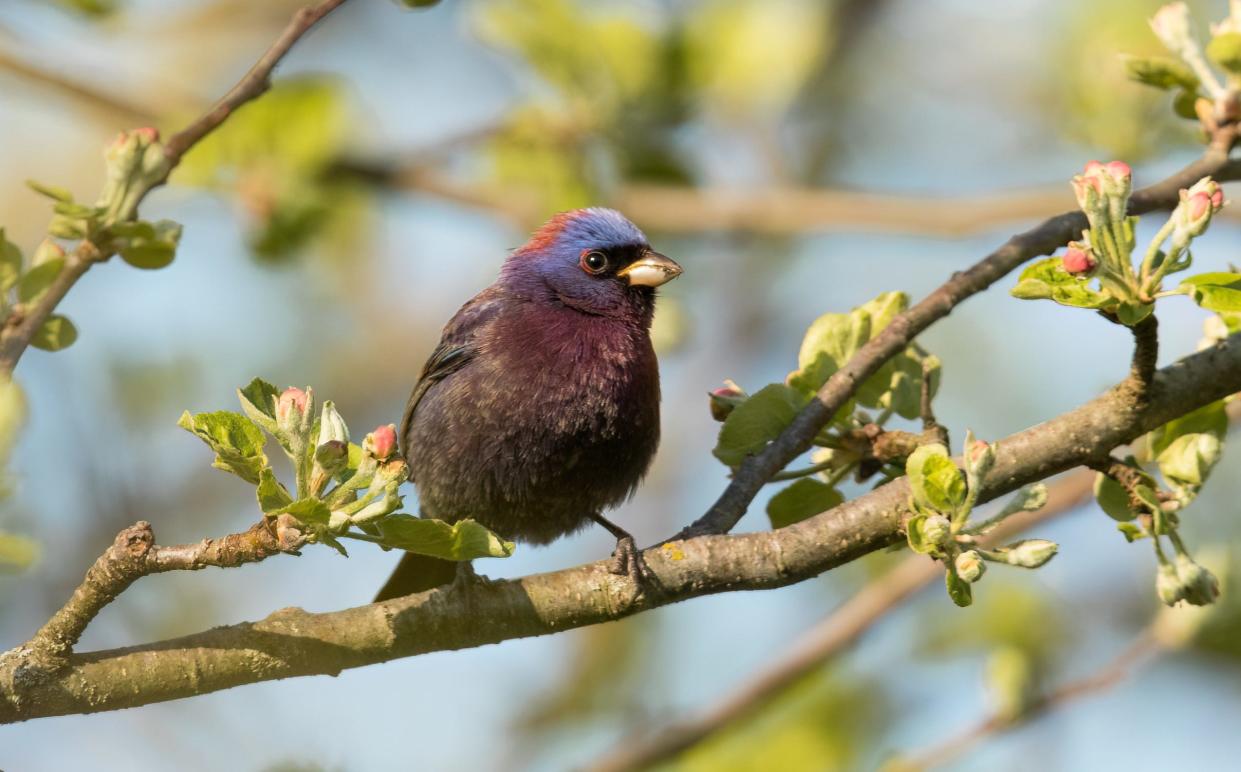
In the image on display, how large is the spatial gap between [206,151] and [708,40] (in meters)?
2.56

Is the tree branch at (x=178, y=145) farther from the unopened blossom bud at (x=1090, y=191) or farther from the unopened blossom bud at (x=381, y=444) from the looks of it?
the unopened blossom bud at (x=1090, y=191)

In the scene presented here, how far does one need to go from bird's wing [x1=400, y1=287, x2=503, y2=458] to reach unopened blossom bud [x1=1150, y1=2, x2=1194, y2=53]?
2.57m

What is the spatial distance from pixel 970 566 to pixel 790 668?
7.00 feet

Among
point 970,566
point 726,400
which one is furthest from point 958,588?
point 726,400

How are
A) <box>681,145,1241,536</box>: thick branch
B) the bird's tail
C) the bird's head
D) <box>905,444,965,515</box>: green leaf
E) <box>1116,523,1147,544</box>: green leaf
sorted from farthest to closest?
the bird's head
the bird's tail
<box>681,145,1241,536</box>: thick branch
<box>1116,523,1147,544</box>: green leaf
<box>905,444,965,515</box>: green leaf

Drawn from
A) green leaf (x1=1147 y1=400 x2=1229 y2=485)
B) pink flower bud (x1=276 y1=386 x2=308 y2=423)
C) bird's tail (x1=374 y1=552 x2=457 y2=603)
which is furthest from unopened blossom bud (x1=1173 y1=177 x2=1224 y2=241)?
bird's tail (x1=374 y1=552 x2=457 y2=603)

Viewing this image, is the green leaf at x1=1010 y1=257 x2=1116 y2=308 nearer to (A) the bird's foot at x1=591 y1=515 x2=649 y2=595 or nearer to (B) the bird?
(A) the bird's foot at x1=591 y1=515 x2=649 y2=595

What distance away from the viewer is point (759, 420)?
3.65m

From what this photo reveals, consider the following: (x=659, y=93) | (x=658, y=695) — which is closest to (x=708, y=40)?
(x=659, y=93)

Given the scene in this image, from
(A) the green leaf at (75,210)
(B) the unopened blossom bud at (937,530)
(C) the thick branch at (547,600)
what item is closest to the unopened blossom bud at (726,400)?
(C) the thick branch at (547,600)

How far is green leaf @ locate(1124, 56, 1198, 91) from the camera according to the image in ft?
11.6

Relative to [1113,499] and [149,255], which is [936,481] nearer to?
[1113,499]

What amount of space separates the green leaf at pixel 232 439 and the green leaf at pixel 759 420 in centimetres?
132

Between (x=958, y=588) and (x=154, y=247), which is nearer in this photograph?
(x=958, y=588)
